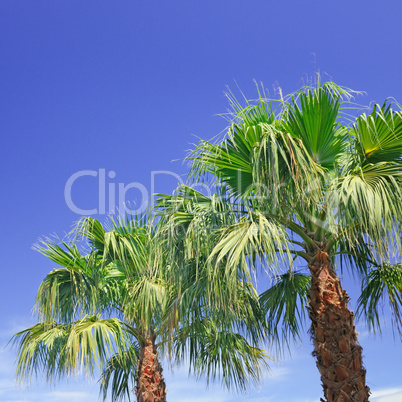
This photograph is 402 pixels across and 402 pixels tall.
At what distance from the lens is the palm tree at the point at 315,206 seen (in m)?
5.39

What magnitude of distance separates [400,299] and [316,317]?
1724 mm

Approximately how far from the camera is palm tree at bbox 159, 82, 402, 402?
5391mm

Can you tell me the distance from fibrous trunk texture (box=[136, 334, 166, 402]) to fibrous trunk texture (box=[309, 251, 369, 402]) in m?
3.87

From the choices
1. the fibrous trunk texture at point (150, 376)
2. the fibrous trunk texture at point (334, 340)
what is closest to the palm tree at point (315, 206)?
the fibrous trunk texture at point (334, 340)

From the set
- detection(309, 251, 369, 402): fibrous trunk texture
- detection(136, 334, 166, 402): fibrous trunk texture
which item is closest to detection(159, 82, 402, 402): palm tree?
detection(309, 251, 369, 402): fibrous trunk texture

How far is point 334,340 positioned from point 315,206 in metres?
1.48

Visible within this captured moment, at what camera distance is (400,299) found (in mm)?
6770

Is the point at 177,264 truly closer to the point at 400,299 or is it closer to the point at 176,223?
the point at 176,223

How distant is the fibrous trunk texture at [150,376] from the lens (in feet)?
28.2

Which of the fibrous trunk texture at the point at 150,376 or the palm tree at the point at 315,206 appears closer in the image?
the palm tree at the point at 315,206

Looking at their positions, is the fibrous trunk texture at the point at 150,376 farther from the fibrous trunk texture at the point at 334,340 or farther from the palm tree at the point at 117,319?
the fibrous trunk texture at the point at 334,340

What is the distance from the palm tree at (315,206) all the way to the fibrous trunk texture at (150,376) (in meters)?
3.00

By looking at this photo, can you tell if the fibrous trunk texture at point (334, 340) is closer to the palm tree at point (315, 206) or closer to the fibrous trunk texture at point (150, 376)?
the palm tree at point (315, 206)

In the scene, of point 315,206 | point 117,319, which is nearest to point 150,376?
point 117,319
